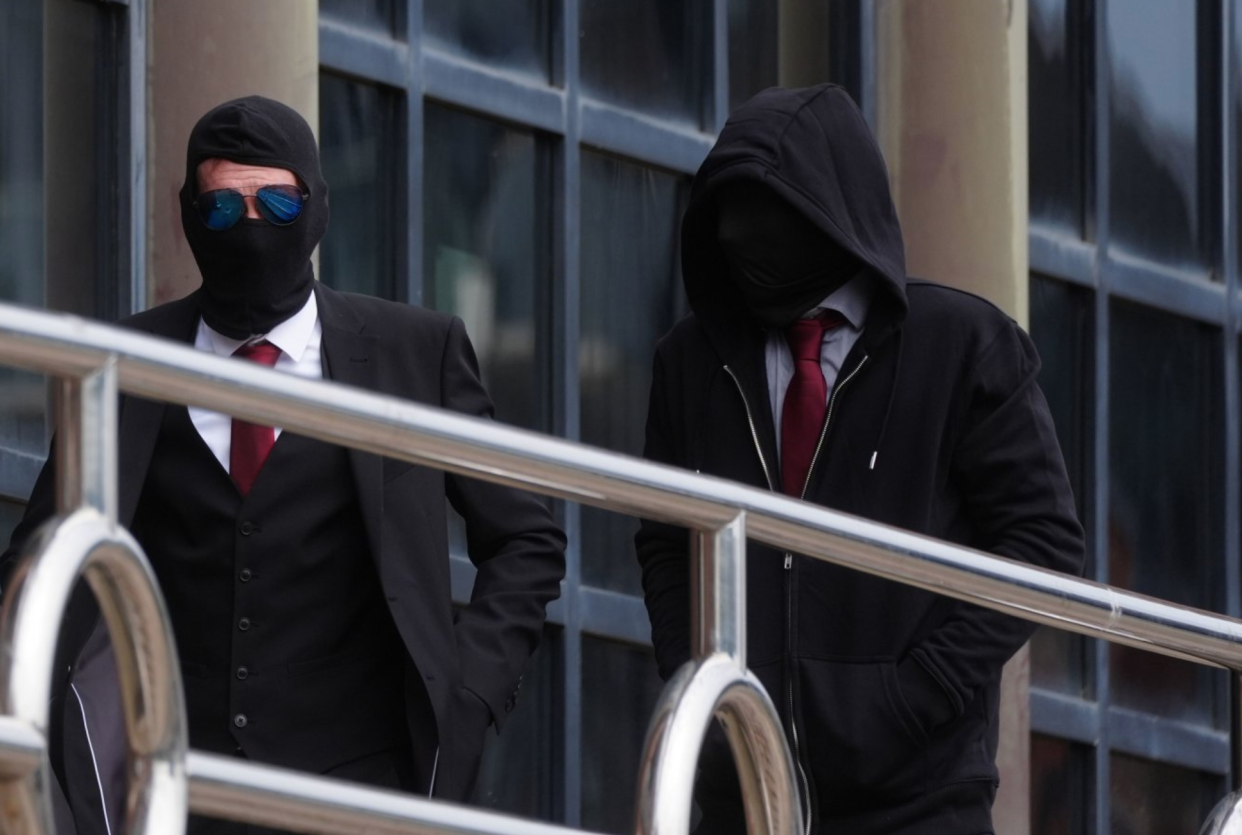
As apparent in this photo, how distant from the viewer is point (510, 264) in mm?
9141

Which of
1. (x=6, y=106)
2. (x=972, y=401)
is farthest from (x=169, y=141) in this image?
(x=972, y=401)

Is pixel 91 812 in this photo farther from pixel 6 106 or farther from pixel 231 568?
pixel 6 106

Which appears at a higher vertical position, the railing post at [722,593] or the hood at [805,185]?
the hood at [805,185]

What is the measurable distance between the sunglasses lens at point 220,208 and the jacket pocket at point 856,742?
1213 millimetres

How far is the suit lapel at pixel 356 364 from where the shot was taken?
4449mm

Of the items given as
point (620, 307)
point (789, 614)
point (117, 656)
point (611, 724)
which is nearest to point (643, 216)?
point (620, 307)

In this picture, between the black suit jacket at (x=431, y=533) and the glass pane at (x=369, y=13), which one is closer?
the black suit jacket at (x=431, y=533)

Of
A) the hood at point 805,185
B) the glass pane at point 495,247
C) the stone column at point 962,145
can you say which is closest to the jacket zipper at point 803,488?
the hood at point 805,185

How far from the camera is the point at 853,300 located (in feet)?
15.0

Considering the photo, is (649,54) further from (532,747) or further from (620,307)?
(532,747)

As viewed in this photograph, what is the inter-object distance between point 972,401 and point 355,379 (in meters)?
1.05

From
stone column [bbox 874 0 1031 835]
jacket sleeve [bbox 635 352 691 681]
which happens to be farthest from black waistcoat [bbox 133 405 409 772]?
stone column [bbox 874 0 1031 835]

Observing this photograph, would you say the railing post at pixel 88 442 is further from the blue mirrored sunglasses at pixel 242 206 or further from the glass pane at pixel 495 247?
the glass pane at pixel 495 247

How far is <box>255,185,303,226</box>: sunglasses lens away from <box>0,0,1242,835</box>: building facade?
2.95m
